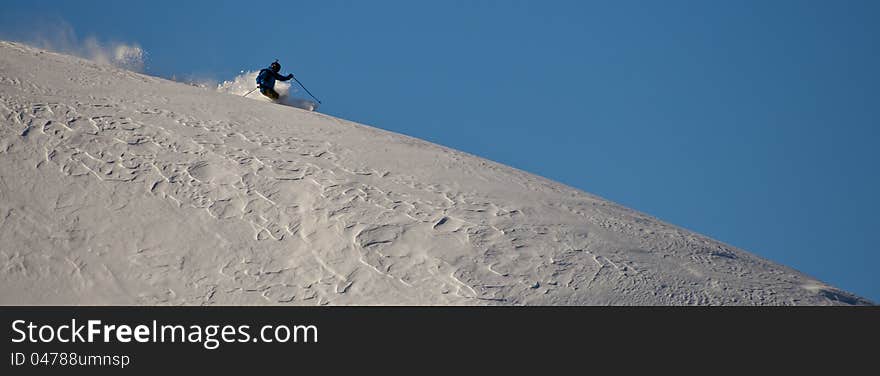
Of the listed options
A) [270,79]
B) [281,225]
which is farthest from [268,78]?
[281,225]

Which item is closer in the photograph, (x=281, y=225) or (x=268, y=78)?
(x=281, y=225)

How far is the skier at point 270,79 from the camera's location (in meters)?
25.7

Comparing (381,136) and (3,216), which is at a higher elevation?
(381,136)

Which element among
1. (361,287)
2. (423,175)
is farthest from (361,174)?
(361,287)

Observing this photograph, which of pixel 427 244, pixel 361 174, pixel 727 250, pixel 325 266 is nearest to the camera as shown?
pixel 325 266

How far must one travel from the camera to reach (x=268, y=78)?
1015 inches

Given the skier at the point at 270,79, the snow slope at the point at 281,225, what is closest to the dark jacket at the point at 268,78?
the skier at the point at 270,79

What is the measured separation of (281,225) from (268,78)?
11.2m

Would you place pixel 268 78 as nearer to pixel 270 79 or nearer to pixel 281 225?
pixel 270 79

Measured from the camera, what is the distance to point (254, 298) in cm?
1340

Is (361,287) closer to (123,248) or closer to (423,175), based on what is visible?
(123,248)

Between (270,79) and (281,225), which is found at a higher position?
(270,79)

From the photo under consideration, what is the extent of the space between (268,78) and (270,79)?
102 mm

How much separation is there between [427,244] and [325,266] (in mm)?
1816
